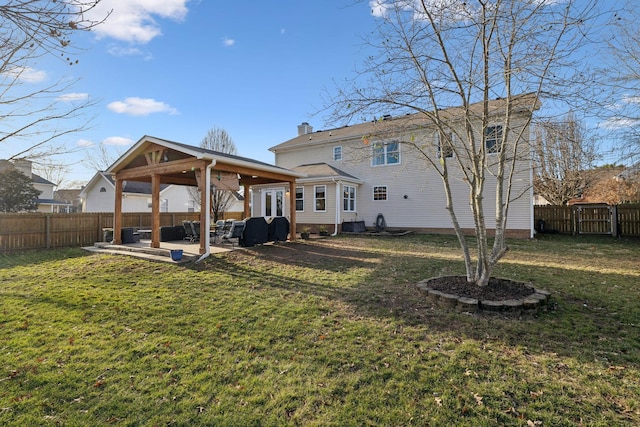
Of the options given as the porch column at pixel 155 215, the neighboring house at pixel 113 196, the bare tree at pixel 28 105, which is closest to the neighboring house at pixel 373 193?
the porch column at pixel 155 215

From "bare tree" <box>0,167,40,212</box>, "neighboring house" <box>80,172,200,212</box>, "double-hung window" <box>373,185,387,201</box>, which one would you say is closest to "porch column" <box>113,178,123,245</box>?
"neighboring house" <box>80,172,200,212</box>

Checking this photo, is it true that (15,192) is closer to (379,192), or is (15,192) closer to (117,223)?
(117,223)

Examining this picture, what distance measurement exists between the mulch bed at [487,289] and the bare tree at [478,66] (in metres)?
0.21

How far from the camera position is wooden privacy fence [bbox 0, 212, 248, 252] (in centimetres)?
1130

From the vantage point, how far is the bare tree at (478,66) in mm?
4582

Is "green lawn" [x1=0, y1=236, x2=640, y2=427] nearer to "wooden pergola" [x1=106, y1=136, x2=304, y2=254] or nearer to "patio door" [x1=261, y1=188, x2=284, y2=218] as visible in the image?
"wooden pergola" [x1=106, y1=136, x2=304, y2=254]

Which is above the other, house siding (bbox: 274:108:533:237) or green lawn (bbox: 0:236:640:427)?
house siding (bbox: 274:108:533:237)

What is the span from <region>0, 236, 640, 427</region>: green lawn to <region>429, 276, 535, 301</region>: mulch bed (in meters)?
0.46

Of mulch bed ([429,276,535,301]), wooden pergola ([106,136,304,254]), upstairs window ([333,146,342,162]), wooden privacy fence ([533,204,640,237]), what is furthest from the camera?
upstairs window ([333,146,342,162])

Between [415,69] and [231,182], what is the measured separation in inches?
283

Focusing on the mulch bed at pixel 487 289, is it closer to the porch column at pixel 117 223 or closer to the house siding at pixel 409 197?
the house siding at pixel 409 197

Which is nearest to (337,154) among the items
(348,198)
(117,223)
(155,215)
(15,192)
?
(348,198)

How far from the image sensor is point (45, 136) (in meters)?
4.68

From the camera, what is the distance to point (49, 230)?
12.1 m
